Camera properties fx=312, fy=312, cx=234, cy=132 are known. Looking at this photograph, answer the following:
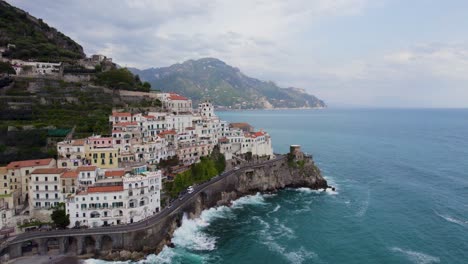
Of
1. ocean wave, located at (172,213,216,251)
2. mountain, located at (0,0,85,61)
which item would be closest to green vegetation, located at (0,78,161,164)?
mountain, located at (0,0,85,61)

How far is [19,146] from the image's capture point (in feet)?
178

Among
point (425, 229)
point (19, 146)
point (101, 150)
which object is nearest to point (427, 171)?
point (425, 229)

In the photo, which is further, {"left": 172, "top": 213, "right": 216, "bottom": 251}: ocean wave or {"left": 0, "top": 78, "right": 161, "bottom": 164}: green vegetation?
{"left": 0, "top": 78, "right": 161, "bottom": 164}: green vegetation

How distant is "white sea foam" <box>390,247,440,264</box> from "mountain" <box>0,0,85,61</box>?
9065 centimetres

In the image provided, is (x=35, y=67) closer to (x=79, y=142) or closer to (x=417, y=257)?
(x=79, y=142)

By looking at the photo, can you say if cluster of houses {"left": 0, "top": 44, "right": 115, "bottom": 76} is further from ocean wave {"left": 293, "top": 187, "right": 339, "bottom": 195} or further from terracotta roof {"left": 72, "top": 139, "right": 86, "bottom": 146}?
ocean wave {"left": 293, "top": 187, "right": 339, "bottom": 195}

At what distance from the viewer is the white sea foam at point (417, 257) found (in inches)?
1668

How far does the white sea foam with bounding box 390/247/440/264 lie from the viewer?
42.4 meters

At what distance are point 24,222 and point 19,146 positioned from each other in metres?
16.2

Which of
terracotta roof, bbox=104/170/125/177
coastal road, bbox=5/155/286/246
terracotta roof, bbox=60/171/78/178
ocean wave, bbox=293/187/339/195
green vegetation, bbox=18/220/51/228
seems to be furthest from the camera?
ocean wave, bbox=293/187/339/195

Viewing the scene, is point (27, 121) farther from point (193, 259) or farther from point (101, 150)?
point (193, 259)

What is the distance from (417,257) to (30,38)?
108 metres

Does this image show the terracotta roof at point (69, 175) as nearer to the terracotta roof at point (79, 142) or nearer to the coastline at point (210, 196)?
the terracotta roof at point (79, 142)

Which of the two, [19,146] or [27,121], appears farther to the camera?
[27,121]
